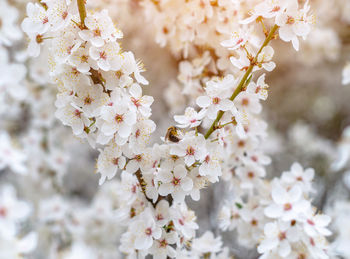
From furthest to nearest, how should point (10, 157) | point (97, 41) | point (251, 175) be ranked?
point (10, 157) → point (251, 175) → point (97, 41)

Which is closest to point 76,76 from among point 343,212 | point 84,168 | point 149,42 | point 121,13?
point 121,13

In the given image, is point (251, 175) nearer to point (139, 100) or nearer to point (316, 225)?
point (316, 225)

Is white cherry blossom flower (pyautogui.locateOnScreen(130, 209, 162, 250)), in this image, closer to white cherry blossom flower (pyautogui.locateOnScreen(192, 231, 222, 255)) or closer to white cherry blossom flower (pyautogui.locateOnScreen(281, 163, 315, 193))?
white cherry blossom flower (pyautogui.locateOnScreen(192, 231, 222, 255))

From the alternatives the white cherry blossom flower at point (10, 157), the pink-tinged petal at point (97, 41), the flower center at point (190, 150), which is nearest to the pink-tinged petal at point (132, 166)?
the flower center at point (190, 150)

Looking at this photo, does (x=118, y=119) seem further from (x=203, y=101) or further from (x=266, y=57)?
(x=266, y=57)

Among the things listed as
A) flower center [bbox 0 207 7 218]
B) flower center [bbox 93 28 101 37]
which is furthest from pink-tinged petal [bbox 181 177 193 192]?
flower center [bbox 0 207 7 218]

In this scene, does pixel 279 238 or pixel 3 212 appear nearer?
pixel 279 238

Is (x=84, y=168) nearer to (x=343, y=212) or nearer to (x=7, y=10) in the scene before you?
(x=7, y=10)

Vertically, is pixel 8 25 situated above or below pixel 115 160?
above

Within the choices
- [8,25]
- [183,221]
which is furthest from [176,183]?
[8,25]

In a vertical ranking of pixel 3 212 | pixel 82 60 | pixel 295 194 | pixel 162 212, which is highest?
pixel 295 194

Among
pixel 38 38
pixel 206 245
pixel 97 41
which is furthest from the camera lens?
pixel 206 245

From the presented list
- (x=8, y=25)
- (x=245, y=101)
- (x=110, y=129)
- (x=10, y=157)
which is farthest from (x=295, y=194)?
(x=8, y=25)
